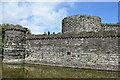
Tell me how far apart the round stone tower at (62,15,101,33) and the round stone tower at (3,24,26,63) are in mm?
6810

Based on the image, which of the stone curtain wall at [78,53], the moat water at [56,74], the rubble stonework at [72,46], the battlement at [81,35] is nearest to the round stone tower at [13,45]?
the rubble stonework at [72,46]

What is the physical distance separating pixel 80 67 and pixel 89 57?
4.56ft

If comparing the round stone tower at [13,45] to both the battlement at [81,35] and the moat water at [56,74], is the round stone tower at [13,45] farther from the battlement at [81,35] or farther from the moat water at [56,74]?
the moat water at [56,74]

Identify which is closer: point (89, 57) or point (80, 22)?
point (89, 57)

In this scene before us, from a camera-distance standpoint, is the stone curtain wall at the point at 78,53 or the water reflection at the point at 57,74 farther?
the stone curtain wall at the point at 78,53

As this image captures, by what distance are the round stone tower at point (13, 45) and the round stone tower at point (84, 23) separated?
6.81 metres

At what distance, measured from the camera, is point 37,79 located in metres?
8.25

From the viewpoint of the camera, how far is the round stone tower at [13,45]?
16.8 metres

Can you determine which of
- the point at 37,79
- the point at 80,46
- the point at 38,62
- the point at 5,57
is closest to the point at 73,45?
the point at 80,46

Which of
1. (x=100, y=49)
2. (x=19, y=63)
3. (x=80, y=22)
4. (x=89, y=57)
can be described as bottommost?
(x=19, y=63)

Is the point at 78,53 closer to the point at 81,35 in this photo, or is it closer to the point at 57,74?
the point at 81,35

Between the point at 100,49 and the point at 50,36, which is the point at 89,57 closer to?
the point at 100,49

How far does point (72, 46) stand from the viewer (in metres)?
14.5

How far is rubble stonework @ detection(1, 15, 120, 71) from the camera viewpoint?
12.7 meters
